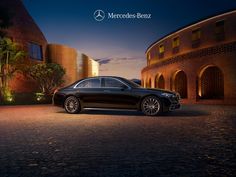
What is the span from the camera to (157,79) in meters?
31.3

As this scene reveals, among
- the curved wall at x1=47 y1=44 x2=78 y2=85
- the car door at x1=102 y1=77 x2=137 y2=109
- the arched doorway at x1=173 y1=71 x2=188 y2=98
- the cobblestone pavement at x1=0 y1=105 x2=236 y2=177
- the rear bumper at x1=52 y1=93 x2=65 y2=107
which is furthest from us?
the curved wall at x1=47 y1=44 x2=78 y2=85

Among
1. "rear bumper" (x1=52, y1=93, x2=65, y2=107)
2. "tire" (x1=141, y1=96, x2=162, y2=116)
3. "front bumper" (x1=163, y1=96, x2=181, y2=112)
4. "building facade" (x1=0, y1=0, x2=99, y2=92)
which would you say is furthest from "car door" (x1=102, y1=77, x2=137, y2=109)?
"building facade" (x1=0, y1=0, x2=99, y2=92)

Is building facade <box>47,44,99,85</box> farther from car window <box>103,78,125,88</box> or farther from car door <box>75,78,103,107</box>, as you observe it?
car window <box>103,78,125,88</box>

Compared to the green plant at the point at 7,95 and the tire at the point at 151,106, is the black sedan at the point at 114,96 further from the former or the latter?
the green plant at the point at 7,95

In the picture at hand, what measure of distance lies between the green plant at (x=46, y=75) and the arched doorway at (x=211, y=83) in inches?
616

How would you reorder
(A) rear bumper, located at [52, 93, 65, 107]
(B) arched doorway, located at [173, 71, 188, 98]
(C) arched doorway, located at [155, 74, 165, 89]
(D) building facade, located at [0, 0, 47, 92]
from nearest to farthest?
1. (A) rear bumper, located at [52, 93, 65, 107]
2. (B) arched doorway, located at [173, 71, 188, 98]
3. (C) arched doorway, located at [155, 74, 165, 89]
4. (D) building facade, located at [0, 0, 47, 92]

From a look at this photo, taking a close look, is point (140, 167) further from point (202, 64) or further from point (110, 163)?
point (202, 64)

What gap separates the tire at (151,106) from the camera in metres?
11.8

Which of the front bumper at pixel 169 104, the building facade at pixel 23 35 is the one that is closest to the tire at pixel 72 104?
the front bumper at pixel 169 104

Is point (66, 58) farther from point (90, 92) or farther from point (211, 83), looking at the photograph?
point (90, 92)

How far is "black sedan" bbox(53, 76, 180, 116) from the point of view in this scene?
38.8 feet

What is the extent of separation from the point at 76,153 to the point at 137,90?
7.19 metres

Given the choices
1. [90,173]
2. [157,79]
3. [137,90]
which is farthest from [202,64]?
[90,173]

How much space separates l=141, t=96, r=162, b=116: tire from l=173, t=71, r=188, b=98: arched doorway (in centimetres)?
1578
